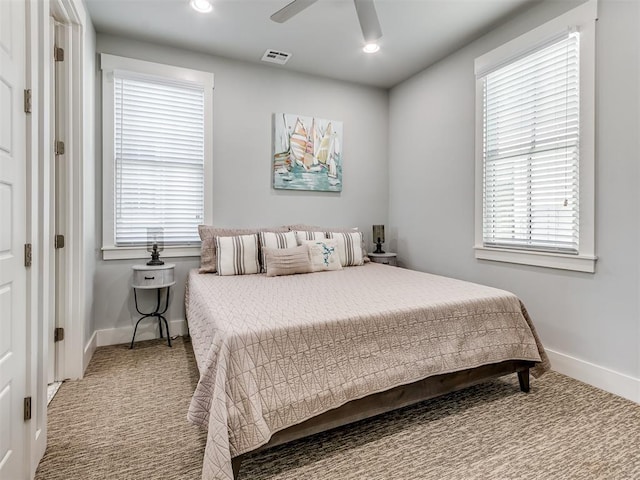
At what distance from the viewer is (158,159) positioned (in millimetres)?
3369

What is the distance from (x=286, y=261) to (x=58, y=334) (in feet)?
5.81

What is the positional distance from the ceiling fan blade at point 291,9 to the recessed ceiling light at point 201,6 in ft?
2.24

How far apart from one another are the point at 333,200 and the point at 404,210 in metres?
0.90

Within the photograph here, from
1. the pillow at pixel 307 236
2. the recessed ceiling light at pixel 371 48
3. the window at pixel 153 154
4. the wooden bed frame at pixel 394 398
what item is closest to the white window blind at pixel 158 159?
the window at pixel 153 154

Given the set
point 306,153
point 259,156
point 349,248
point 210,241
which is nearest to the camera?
point 210,241

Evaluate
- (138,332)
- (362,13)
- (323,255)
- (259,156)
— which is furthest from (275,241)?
(362,13)

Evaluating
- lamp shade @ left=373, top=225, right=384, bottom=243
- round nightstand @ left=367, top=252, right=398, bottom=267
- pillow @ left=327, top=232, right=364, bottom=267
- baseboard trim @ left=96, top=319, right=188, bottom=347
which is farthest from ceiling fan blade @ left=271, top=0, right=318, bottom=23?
baseboard trim @ left=96, top=319, right=188, bottom=347

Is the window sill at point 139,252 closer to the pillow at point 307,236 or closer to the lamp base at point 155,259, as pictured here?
the lamp base at point 155,259

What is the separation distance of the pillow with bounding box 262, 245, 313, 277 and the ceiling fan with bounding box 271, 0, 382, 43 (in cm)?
182

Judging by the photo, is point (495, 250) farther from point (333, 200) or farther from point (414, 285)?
Answer: point (333, 200)

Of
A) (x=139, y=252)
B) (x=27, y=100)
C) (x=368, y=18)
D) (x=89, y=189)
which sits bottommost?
(x=139, y=252)

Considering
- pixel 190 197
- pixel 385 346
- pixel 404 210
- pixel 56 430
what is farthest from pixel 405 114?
pixel 56 430

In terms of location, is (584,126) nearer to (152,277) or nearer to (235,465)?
(235,465)

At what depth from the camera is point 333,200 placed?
4.19m
